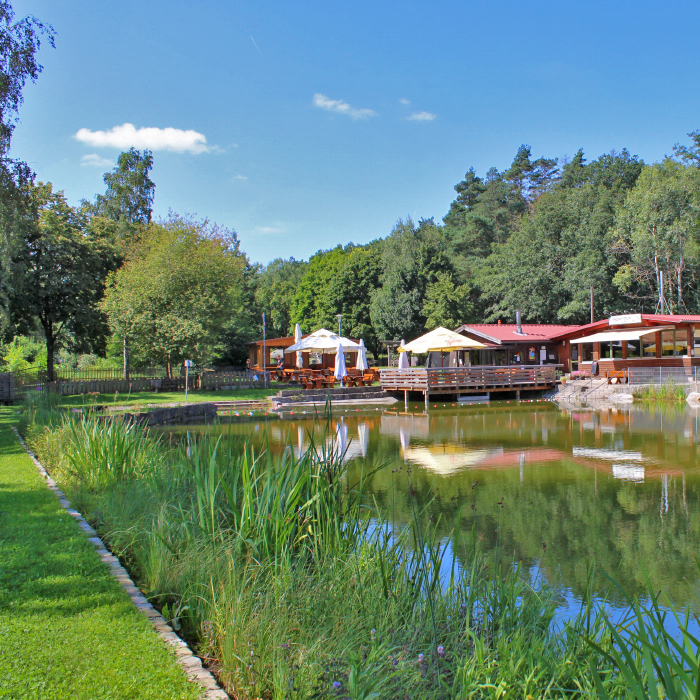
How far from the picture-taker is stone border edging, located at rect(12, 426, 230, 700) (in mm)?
2970

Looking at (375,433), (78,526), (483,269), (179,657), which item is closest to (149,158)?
(483,269)

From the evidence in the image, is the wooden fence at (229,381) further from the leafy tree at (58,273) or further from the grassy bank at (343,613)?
the grassy bank at (343,613)

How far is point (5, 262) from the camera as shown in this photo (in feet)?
51.3

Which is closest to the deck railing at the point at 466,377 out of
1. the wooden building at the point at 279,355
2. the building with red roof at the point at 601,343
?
the building with red roof at the point at 601,343

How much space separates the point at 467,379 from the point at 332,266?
28531mm

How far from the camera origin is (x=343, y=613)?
3510 millimetres

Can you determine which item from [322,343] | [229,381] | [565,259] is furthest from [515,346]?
[229,381]

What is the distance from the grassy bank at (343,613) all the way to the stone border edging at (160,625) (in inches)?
4.8

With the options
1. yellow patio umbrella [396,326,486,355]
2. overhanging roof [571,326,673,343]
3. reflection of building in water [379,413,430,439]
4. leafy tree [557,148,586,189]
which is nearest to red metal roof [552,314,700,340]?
overhanging roof [571,326,673,343]

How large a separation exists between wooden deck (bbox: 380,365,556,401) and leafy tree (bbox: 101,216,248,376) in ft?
24.4

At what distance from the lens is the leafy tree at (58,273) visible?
23906 mm

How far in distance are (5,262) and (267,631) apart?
609 inches

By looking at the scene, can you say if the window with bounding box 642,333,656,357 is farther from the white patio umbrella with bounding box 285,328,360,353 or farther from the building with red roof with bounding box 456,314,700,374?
the white patio umbrella with bounding box 285,328,360,353

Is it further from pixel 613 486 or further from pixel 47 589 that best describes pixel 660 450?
pixel 47 589
